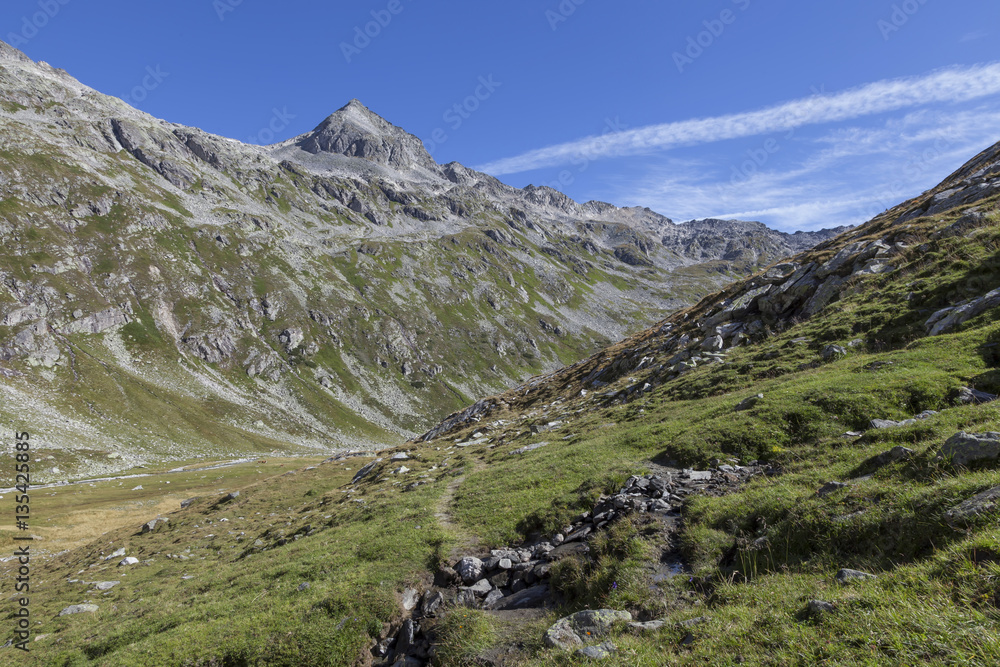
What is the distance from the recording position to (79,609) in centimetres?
2317

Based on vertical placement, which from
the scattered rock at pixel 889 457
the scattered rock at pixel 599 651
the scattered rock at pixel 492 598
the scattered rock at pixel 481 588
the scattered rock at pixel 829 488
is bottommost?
the scattered rock at pixel 492 598

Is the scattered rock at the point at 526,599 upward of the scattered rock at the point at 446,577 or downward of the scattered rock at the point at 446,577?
downward

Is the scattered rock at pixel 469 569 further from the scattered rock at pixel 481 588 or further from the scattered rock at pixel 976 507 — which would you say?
the scattered rock at pixel 976 507

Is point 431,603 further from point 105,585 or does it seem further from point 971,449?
point 105,585

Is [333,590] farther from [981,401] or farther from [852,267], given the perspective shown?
[852,267]

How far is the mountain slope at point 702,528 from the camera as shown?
7.52 m

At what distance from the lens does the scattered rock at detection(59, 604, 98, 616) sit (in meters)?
22.9

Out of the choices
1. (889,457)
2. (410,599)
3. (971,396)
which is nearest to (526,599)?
(410,599)

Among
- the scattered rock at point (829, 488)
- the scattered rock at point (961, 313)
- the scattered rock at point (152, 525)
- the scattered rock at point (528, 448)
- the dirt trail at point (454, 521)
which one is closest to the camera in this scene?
the scattered rock at point (829, 488)

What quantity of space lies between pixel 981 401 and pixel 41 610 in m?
44.5

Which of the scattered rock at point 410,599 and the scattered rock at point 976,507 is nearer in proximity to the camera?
the scattered rock at point 976,507

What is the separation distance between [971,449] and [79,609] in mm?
37358

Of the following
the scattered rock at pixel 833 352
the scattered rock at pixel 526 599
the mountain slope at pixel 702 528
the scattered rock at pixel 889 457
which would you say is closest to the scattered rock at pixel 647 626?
the mountain slope at pixel 702 528

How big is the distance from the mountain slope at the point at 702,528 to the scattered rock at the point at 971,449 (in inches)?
1.8
